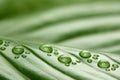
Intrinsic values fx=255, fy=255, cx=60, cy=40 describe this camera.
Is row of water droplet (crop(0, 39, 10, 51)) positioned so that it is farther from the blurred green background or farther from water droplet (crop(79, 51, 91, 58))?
water droplet (crop(79, 51, 91, 58))

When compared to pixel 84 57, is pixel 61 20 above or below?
above

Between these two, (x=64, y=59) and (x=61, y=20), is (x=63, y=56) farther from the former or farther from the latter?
(x=61, y=20)

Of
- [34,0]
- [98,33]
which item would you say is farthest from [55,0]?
[98,33]

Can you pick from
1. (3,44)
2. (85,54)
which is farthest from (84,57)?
(3,44)

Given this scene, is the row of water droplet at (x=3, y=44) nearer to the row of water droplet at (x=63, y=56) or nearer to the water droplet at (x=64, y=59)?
the row of water droplet at (x=63, y=56)

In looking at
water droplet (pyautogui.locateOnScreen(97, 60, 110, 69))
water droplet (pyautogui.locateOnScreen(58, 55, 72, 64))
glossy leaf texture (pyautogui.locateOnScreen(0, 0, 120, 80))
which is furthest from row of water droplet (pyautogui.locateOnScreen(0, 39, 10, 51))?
water droplet (pyautogui.locateOnScreen(97, 60, 110, 69))

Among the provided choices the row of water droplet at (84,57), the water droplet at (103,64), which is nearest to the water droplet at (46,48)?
the row of water droplet at (84,57)

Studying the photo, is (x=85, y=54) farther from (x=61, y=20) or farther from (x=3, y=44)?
(x=3, y=44)

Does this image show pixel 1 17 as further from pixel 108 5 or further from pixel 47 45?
pixel 108 5

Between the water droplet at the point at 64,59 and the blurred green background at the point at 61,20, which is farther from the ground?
the blurred green background at the point at 61,20

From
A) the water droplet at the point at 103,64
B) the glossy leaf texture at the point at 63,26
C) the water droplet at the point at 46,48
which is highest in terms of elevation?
the glossy leaf texture at the point at 63,26

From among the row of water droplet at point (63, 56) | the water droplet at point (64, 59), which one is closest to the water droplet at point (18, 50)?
the row of water droplet at point (63, 56)
